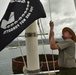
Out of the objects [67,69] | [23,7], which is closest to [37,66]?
[67,69]

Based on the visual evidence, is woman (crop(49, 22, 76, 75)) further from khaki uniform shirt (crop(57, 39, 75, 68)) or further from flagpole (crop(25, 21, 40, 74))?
flagpole (crop(25, 21, 40, 74))

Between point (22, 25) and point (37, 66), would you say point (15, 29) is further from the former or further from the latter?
point (37, 66)

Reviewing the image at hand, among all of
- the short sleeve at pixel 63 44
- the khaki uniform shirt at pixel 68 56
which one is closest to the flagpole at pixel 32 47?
the short sleeve at pixel 63 44

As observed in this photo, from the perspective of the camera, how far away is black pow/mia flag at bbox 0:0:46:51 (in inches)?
126

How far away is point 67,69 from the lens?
14.6 feet

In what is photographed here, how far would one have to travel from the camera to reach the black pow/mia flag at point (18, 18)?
126 inches

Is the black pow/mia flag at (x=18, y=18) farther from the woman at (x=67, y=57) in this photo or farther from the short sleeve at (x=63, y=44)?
the woman at (x=67, y=57)

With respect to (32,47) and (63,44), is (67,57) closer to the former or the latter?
(63,44)

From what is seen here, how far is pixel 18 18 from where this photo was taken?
10.6ft

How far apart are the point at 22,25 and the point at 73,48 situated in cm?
148

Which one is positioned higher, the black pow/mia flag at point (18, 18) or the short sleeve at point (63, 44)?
the black pow/mia flag at point (18, 18)

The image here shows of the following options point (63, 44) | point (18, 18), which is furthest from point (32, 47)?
point (18, 18)

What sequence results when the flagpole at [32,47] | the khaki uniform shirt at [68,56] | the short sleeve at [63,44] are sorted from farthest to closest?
the khaki uniform shirt at [68,56], the short sleeve at [63,44], the flagpole at [32,47]

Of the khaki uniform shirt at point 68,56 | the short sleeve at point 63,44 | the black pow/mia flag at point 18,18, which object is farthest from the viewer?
the khaki uniform shirt at point 68,56
